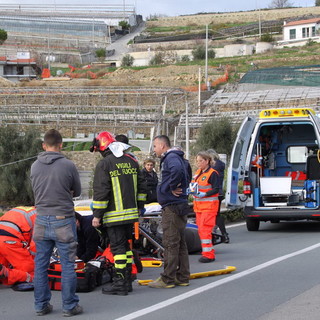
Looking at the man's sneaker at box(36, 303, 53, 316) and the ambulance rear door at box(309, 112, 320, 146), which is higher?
the ambulance rear door at box(309, 112, 320, 146)

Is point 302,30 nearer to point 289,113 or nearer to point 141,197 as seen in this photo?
point 289,113

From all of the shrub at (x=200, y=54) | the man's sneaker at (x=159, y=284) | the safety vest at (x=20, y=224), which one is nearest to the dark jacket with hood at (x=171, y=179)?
the man's sneaker at (x=159, y=284)

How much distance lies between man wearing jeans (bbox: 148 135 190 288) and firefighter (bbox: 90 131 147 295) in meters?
0.57

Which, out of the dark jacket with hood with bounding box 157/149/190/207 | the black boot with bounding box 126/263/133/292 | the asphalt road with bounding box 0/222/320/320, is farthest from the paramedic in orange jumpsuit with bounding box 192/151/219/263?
the black boot with bounding box 126/263/133/292

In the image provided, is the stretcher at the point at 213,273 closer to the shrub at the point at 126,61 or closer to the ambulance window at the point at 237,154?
the ambulance window at the point at 237,154

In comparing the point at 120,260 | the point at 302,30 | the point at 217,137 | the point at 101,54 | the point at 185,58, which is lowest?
the point at 120,260

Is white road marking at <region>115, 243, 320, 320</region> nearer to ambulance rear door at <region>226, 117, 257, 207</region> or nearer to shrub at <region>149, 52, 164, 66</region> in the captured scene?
ambulance rear door at <region>226, 117, 257, 207</region>

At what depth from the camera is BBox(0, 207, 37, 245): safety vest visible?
27.7 ft

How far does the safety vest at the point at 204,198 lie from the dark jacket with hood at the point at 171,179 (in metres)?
2.37

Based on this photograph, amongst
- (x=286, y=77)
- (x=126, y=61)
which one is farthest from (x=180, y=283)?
(x=126, y=61)

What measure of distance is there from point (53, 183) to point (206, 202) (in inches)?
168

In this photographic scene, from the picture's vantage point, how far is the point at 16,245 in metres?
8.46

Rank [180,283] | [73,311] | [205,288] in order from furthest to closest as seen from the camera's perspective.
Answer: [180,283]
[205,288]
[73,311]

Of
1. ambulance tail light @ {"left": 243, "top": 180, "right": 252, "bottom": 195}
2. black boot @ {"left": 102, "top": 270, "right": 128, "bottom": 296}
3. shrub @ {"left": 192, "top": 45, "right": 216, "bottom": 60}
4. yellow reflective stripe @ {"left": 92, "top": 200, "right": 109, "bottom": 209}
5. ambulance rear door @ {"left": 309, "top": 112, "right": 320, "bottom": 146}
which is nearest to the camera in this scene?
yellow reflective stripe @ {"left": 92, "top": 200, "right": 109, "bottom": 209}
